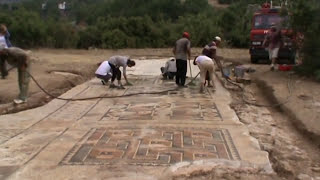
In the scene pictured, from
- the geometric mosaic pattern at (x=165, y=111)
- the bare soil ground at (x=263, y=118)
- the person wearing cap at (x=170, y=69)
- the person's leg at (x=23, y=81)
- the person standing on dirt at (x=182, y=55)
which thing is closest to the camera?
the bare soil ground at (x=263, y=118)

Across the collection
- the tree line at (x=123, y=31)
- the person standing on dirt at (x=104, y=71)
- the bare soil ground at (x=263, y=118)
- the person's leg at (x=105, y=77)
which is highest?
the tree line at (x=123, y=31)

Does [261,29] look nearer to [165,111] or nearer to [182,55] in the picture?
[182,55]

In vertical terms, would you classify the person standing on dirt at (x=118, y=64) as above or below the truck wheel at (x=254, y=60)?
above

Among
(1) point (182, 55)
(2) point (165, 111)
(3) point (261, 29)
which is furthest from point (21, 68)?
(3) point (261, 29)

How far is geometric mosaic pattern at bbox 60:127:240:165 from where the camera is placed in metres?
6.82

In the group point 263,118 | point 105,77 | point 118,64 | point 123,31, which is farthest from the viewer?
point 123,31

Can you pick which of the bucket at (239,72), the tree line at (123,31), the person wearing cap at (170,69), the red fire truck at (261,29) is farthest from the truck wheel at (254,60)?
the tree line at (123,31)

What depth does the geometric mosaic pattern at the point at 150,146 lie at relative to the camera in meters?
6.82

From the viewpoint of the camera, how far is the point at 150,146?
24.8 feet

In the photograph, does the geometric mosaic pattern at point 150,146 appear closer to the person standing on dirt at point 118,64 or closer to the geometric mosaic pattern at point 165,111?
the geometric mosaic pattern at point 165,111

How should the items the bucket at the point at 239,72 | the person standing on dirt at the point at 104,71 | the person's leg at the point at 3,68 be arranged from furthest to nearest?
1. the bucket at the point at 239,72
2. the person standing on dirt at the point at 104,71
3. the person's leg at the point at 3,68

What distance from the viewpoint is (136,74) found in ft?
60.0

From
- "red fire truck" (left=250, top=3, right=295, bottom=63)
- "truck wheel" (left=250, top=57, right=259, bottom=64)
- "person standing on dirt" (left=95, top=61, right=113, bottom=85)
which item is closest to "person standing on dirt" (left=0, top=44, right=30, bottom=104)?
"person standing on dirt" (left=95, top=61, right=113, bottom=85)

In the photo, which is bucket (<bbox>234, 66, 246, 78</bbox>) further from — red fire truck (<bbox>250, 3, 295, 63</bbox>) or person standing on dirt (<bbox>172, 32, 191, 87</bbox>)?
red fire truck (<bbox>250, 3, 295, 63</bbox>)
